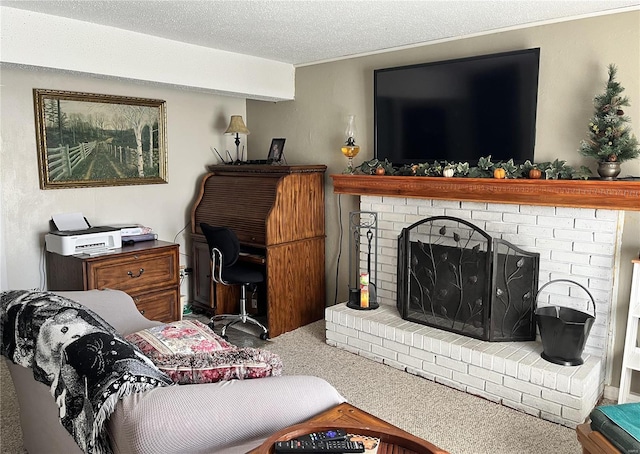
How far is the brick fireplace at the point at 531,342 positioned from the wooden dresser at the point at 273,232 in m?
0.71

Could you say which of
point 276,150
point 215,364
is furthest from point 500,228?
point 215,364

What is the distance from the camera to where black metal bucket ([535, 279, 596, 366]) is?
267 cm

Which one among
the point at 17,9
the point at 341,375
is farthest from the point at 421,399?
the point at 17,9

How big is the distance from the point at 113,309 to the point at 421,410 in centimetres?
174

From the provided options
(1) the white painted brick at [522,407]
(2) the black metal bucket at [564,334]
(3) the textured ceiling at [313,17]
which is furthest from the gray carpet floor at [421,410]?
(3) the textured ceiling at [313,17]

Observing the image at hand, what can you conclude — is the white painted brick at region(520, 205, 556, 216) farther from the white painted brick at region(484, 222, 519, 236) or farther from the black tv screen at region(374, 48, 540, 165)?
the black tv screen at region(374, 48, 540, 165)

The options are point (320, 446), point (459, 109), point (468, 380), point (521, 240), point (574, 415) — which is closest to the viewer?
point (320, 446)

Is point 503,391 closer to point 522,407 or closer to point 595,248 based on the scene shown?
point 522,407

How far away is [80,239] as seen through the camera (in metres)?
3.41

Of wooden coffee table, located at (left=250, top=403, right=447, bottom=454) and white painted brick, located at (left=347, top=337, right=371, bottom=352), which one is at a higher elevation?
wooden coffee table, located at (left=250, top=403, right=447, bottom=454)

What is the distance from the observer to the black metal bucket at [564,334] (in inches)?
105

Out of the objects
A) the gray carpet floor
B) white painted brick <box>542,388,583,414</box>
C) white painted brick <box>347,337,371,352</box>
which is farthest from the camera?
white painted brick <box>347,337,371,352</box>

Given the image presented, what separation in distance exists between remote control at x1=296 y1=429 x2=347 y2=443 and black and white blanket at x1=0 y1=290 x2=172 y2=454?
44cm

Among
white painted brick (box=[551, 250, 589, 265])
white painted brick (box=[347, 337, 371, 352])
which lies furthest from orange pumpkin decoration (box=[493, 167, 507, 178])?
white painted brick (box=[347, 337, 371, 352])
